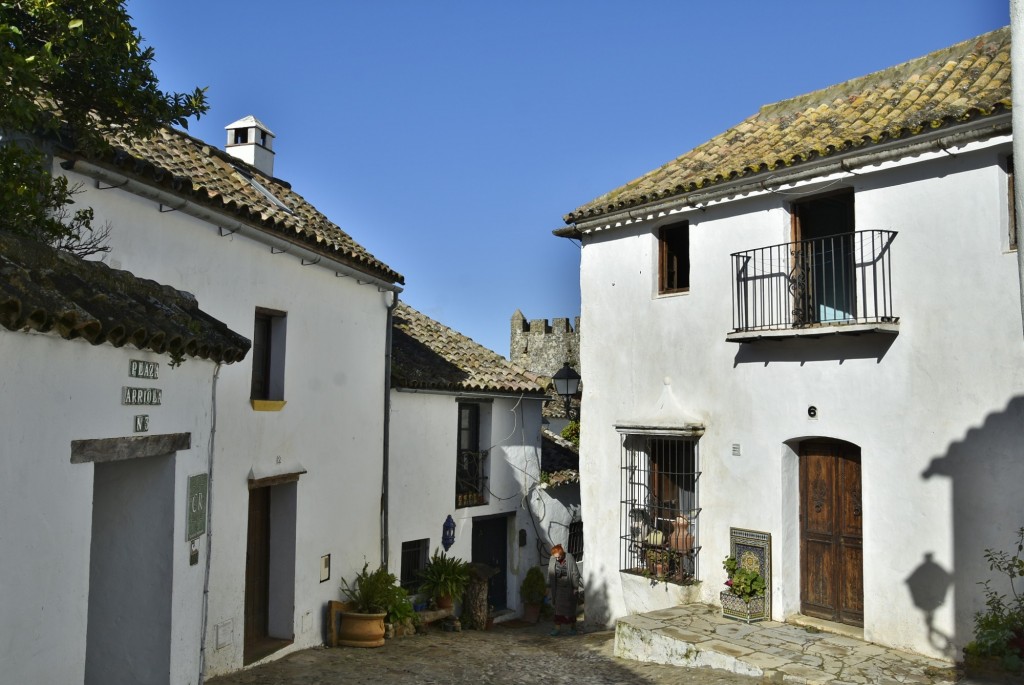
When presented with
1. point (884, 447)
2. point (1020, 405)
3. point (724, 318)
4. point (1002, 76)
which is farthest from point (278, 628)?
point (1002, 76)

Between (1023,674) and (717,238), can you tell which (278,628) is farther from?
(1023,674)

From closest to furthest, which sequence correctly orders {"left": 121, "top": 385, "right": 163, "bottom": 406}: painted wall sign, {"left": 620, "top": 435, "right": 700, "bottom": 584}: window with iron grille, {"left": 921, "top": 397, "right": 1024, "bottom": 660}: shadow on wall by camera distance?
{"left": 121, "top": 385, "right": 163, "bottom": 406}: painted wall sign, {"left": 921, "top": 397, "right": 1024, "bottom": 660}: shadow on wall, {"left": 620, "top": 435, "right": 700, "bottom": 584}: window with iron grille

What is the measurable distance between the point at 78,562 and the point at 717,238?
8.92m

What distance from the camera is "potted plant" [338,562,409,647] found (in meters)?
12.3

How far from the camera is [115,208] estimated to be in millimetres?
8484

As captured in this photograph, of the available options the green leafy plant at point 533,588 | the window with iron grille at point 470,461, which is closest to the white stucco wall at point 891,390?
the window with iron grille at point 470,461

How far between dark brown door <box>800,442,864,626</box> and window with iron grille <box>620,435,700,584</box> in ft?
4.83

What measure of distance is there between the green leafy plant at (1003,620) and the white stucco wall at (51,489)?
285 inches

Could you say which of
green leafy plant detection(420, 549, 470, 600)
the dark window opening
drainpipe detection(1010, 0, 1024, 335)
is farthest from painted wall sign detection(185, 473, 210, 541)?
the dark window opening

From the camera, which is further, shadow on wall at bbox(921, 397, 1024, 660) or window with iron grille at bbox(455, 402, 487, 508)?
window with iron grille at bbox(455, 402, 487, 508)

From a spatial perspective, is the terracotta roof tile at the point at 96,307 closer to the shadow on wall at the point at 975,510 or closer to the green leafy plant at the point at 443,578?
the shadow on wall at the point at 975,510

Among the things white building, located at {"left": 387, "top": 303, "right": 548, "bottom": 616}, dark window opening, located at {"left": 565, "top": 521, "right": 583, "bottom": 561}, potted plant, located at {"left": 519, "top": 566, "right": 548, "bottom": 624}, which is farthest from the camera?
dark window opening, located at {"left": 565, "top": 521, "right": 583, "bottom": 561}

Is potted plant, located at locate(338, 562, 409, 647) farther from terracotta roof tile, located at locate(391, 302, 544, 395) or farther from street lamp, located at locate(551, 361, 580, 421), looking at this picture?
street lamp, located at locate(551, 361, 580, 421)

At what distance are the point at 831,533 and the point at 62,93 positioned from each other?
928 cm
